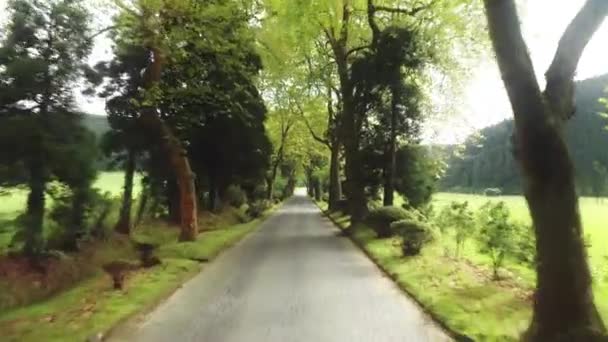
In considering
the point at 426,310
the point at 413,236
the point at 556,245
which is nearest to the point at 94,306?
the point at 426,310

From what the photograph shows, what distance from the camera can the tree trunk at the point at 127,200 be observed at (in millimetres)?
23087

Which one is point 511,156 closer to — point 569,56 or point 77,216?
point 569,56

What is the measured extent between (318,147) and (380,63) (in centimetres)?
3493

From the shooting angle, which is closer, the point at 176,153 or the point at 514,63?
the point at 514,63

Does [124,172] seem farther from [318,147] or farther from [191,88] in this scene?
[318,147]

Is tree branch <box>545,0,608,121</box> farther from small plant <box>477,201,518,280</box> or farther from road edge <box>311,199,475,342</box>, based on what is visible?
small plant <box>477,201,518,280</box>

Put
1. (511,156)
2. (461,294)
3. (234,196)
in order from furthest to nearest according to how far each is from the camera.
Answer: (234,196) → (511,156) → (461,294)

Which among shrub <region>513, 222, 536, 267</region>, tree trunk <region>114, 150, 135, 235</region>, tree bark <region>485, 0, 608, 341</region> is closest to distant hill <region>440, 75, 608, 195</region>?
tree bark <region>485, 0, 608, 341</region>

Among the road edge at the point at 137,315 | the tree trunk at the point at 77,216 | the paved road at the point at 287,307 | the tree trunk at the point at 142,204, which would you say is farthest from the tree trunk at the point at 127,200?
the road edge at the point at 137,315

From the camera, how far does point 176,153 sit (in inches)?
826

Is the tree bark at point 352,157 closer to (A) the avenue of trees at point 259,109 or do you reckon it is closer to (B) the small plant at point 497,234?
(A) the avenue of trees at point 259,109

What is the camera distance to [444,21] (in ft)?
74.4

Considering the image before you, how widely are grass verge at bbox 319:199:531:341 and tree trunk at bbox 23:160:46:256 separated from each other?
Answer: 9.31 meters

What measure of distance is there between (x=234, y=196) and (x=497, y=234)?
29.9 metres
